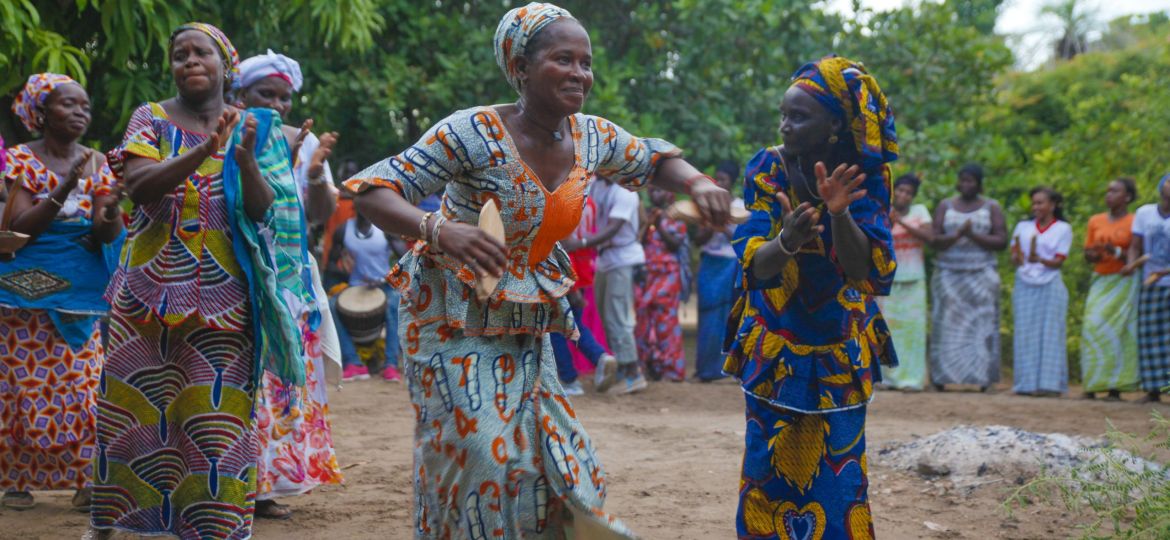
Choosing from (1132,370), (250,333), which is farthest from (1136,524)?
(1132,370)

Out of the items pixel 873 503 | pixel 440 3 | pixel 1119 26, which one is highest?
pixel 1119 26

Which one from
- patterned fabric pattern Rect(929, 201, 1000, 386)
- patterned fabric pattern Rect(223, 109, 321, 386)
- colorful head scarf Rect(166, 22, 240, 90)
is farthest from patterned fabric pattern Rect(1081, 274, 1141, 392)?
colorful head scarf Rect(166, 22, 240, 90)

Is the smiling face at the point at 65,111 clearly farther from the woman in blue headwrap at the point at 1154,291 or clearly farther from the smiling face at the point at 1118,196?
the smiling face at the point at 1118,196

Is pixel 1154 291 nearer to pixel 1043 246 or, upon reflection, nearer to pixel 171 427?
pixel 1043 246

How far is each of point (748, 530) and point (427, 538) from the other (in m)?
1.22

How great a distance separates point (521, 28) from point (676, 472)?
3828mm

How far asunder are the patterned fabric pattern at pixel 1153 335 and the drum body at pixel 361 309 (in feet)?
22.4

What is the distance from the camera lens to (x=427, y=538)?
3482 millimetres

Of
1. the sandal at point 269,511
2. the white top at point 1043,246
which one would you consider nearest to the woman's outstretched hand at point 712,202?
the sandal at point 269,511

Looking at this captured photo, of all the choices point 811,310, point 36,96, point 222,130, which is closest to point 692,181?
point 811,310

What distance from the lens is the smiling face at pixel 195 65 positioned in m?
4.59

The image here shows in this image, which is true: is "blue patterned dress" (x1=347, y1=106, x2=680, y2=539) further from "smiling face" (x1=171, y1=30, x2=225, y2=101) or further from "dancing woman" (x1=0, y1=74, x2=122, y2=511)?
"dancing woman" (x1=0, y1=74, x2=122, y2=511)

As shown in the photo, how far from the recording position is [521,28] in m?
3.45

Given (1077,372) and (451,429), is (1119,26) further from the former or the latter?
(451,429)
